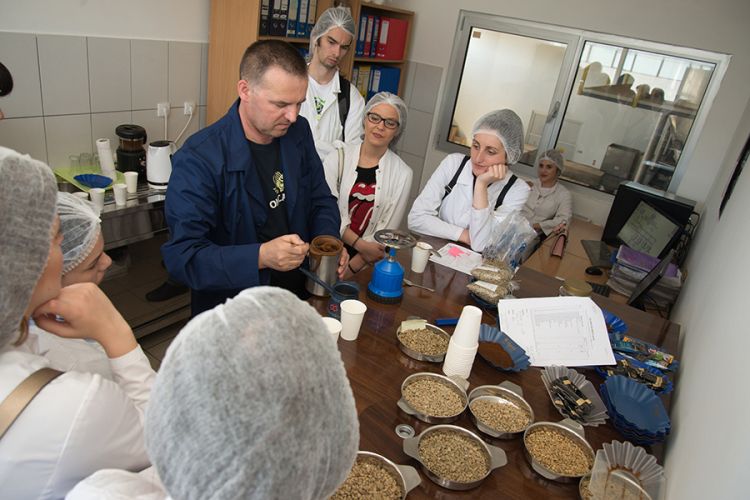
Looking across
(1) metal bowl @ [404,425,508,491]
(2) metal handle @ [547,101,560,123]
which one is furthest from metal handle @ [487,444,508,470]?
(2) metal handle @ [547,101,560,123]

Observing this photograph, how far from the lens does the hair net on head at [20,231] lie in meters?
0.76

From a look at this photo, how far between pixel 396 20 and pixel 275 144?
2.95 metres

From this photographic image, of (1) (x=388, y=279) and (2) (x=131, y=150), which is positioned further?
(2) (x=131, y=150)

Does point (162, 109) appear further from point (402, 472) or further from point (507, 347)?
point (402, 472)

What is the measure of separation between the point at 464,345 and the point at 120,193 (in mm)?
2000

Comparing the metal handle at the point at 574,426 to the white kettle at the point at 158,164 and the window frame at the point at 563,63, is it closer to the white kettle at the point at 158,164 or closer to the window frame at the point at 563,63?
the white kettle at the point at 158,164

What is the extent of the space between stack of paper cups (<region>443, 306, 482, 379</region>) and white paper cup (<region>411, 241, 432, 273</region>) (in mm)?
599

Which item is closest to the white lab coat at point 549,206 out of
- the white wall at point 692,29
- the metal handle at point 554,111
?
the white wall at point 692,29

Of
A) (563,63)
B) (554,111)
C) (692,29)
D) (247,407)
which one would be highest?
(692,29)

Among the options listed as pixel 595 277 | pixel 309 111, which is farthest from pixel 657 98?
pixel 309 111

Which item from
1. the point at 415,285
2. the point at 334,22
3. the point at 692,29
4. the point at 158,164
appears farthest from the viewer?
the point at 692,29

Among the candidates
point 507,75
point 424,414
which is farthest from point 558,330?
point 507,75

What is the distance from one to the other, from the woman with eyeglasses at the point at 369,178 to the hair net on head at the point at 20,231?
1737 mm

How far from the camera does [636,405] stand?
4.73 feet
